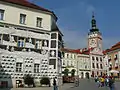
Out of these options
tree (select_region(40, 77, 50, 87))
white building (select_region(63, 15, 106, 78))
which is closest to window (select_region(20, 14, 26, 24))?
tree (select_region(40, 77, 50, 87))

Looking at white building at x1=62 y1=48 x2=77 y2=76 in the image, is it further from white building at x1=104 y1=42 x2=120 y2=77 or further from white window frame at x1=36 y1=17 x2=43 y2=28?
white window frame at x1=36 y1=17 x2=43 y2=28

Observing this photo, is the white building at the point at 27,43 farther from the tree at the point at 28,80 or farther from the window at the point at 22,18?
the tree at the point at 28,80

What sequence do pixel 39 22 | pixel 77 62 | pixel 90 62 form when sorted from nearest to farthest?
pixel 39 22, pixel 77 62, pixel 90 62

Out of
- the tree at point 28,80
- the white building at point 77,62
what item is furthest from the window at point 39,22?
the white building at point 77,62

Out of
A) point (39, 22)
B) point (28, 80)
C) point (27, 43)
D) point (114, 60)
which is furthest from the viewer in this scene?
point (114, 60)

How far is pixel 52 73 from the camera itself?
108ft

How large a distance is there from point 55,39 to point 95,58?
67.6m

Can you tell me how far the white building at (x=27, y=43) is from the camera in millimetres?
29641

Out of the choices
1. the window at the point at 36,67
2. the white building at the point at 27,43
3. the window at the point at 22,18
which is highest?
the window at the point at 22,18

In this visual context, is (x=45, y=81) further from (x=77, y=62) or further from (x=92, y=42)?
(x=92, y=42)

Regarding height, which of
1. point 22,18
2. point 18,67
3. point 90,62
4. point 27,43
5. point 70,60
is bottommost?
point 18,67

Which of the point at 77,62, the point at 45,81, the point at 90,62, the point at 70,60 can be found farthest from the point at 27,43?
the point at 90,62

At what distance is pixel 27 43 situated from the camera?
3162 cm

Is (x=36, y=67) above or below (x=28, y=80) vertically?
above
